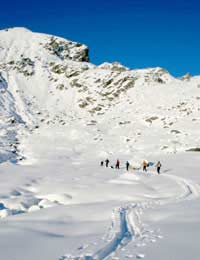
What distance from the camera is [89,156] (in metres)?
45.3

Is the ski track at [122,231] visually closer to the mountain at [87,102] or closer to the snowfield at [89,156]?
the snowfield at [89,156]

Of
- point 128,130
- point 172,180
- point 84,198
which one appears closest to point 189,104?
point 128,130

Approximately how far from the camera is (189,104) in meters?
66.8

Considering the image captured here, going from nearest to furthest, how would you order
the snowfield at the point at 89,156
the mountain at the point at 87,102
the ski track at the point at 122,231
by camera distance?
the ski track at the point at 122,231, the snowfield at the point at 89,156, the mountain at the point at 87,102

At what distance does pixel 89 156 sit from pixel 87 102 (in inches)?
1566

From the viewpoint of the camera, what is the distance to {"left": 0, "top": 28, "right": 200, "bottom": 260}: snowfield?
8.04 m

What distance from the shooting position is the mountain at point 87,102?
53.3 m

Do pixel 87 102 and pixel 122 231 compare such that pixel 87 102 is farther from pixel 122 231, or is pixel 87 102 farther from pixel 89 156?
pixel 122 231

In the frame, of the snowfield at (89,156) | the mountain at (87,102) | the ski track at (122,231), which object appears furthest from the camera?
the mountain at (87,102)

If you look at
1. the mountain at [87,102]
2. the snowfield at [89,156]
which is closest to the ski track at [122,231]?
the snowfield at [89,156]

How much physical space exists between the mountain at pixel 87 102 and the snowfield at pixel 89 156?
285mm

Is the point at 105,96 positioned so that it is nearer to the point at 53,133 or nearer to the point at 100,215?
the point at 53,133

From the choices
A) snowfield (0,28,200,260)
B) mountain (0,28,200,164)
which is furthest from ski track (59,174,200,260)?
mountain (0,28,200,164)

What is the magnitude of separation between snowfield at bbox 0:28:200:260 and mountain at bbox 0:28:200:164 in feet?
0.94
